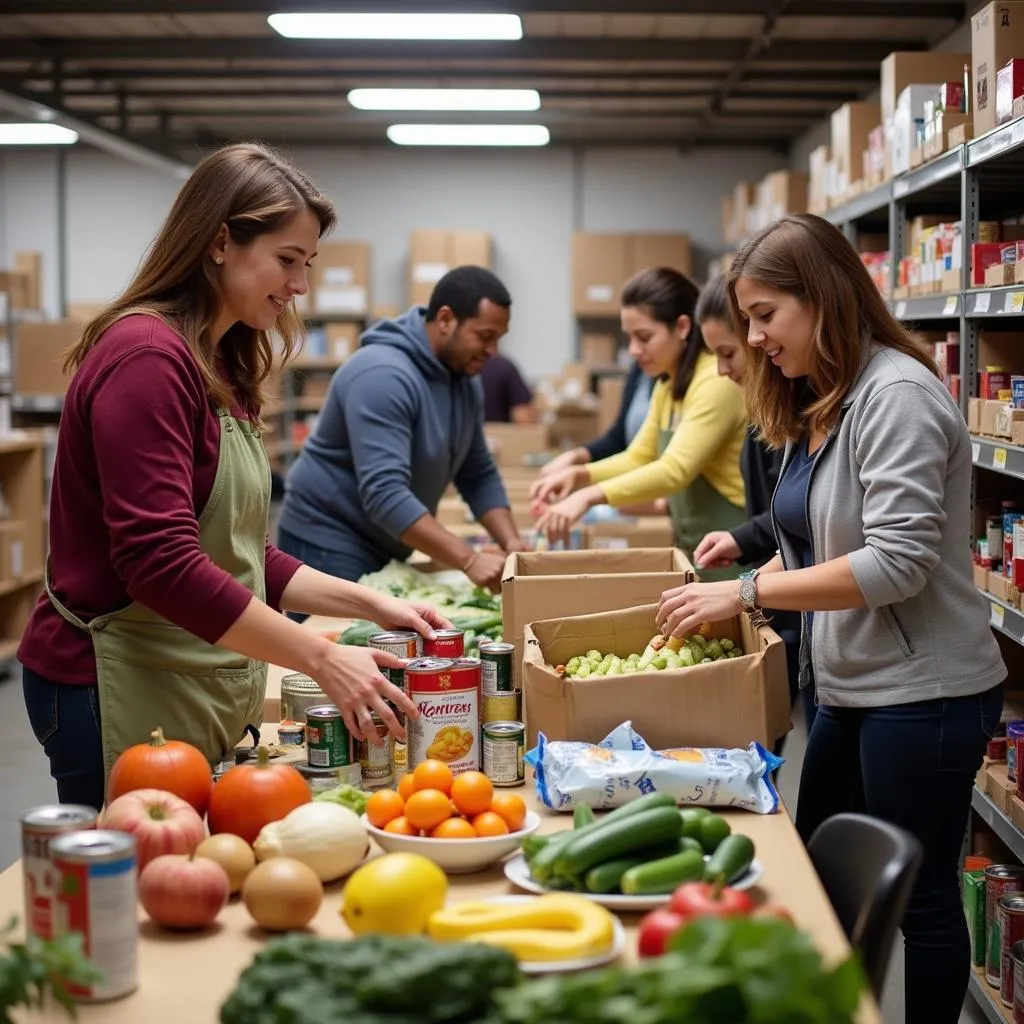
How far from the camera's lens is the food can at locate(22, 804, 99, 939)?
4.79 feet

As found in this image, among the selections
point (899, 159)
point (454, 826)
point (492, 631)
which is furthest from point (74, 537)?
point (899, 159)

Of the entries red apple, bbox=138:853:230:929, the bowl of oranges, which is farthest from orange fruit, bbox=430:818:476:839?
red apple, bbox=138:853:230:929

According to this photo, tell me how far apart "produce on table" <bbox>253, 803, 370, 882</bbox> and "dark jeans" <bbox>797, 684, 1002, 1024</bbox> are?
1074mm

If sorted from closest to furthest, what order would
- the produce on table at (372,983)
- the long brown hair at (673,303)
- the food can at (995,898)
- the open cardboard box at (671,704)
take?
1. the produce on table at (372,983)
2. the open cardboard box at (671,704)
3. the food can at (995,898)
4. the long brown hair at (673,303)

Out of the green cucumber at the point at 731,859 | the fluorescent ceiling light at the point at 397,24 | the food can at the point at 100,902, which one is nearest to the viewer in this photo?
the food can at the point at 100,902

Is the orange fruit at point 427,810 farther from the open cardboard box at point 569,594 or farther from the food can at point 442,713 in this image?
the open cardboard box at point 569,594

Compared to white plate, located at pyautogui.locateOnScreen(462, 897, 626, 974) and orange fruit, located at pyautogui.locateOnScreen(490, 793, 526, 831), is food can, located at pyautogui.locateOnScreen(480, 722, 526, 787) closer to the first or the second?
orange fruit, located at pyautogui.locateOnScreen(490, 793, 526, 831)

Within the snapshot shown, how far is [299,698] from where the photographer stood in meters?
2.49

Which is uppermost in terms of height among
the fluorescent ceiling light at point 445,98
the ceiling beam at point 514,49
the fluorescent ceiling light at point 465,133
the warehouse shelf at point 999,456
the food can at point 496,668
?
the ceiling beam at point 514,49

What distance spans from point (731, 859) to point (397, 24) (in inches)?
239

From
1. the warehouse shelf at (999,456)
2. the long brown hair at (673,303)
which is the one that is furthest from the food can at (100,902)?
the long brown hair at (673,303)

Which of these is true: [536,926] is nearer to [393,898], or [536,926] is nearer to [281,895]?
[393,898]

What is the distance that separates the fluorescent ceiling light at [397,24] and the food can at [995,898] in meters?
5.05

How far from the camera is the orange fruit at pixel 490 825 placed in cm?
181
